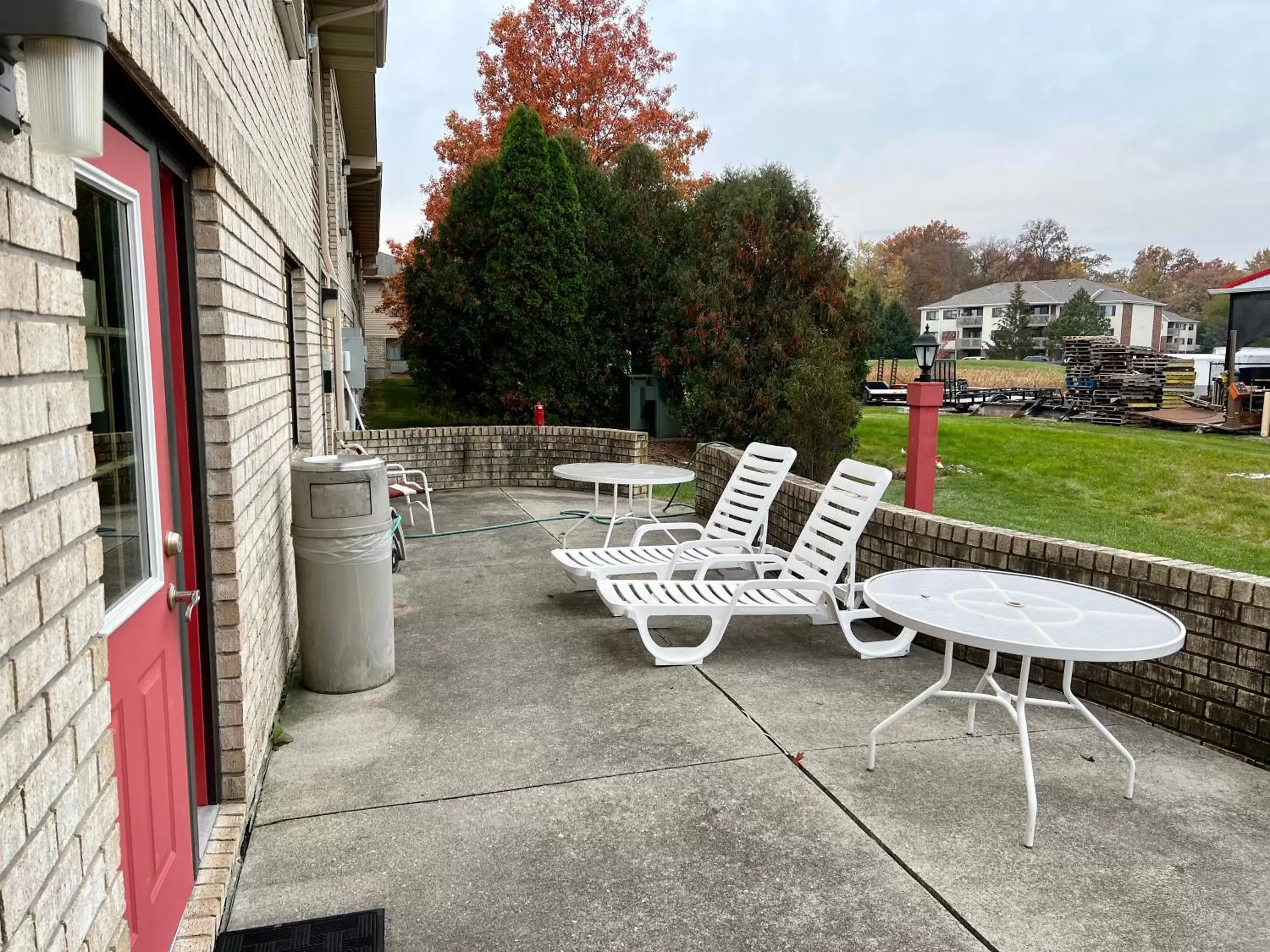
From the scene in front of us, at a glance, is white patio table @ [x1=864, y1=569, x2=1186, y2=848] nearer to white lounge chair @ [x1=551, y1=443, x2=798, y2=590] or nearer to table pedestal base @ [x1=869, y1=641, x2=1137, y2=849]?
table pedestal base @ [x1=869, y1=641, x2=1137, y2=849]

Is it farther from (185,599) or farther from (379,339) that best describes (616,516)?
(379,339)

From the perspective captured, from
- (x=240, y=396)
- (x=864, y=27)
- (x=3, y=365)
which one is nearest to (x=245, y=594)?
(x=240, y=396)

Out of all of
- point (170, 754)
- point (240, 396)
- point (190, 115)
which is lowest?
point (170, 754)

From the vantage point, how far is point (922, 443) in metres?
6.59

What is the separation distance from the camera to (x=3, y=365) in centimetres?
119

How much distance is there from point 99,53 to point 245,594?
2.55 metres

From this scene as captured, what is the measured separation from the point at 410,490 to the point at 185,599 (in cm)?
577

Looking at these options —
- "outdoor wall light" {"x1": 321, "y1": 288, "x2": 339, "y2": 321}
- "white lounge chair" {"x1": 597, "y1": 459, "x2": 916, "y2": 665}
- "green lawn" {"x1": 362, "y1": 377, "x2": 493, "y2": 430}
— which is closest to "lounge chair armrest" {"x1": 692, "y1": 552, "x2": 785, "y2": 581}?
"white lounge chair" {"x1": 597, "y1": 459, "x2": 916, "y2": 665}

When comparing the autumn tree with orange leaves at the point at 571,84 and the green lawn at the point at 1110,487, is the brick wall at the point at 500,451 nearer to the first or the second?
the green lawn at the point at 1110,487

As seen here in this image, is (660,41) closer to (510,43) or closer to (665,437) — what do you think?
(510,43)

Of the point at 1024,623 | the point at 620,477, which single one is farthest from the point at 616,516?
the point at 1024,623

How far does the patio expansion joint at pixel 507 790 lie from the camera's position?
323cm

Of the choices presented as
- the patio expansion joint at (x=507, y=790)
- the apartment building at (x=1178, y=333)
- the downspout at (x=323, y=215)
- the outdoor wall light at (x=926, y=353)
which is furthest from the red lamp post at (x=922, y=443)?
the apartment building at (x=1178, y=333)

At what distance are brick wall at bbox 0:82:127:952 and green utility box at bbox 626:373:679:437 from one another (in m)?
14.2
